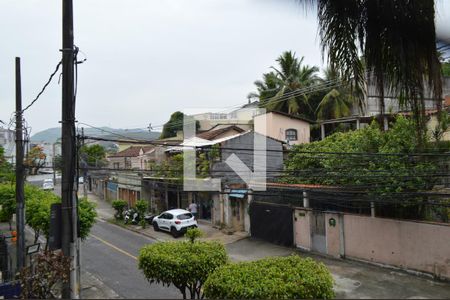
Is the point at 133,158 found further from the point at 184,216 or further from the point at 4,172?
the point at 184,216

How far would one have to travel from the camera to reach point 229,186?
872 inches

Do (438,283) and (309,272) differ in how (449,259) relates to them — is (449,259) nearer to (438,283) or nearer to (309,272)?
(438,283)

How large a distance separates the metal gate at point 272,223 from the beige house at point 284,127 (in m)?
7.47

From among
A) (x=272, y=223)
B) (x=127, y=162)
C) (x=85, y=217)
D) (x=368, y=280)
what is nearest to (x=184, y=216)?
(x=272, y=223)

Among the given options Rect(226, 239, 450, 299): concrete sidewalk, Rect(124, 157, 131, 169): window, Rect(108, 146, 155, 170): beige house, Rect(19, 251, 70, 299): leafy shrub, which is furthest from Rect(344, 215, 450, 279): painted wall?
Rect(124, 157, 131, 169): window

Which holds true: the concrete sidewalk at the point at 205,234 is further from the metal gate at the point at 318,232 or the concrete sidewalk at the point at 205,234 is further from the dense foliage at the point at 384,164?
the dense foliage at the point at 384,164

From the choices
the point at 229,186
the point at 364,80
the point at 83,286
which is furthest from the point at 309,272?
the point at 229,186

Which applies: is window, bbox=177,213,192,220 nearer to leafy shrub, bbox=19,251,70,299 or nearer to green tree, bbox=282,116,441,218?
green tree, bbox=282,116,441,218

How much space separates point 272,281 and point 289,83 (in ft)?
93.6

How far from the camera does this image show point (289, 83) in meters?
33.2


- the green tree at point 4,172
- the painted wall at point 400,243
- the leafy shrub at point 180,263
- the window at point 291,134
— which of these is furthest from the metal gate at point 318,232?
the green tree at point 4,172

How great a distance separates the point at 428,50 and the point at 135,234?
857 inches

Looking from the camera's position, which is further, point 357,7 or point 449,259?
point 449,259

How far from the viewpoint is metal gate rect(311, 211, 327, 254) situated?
17.0 metres
